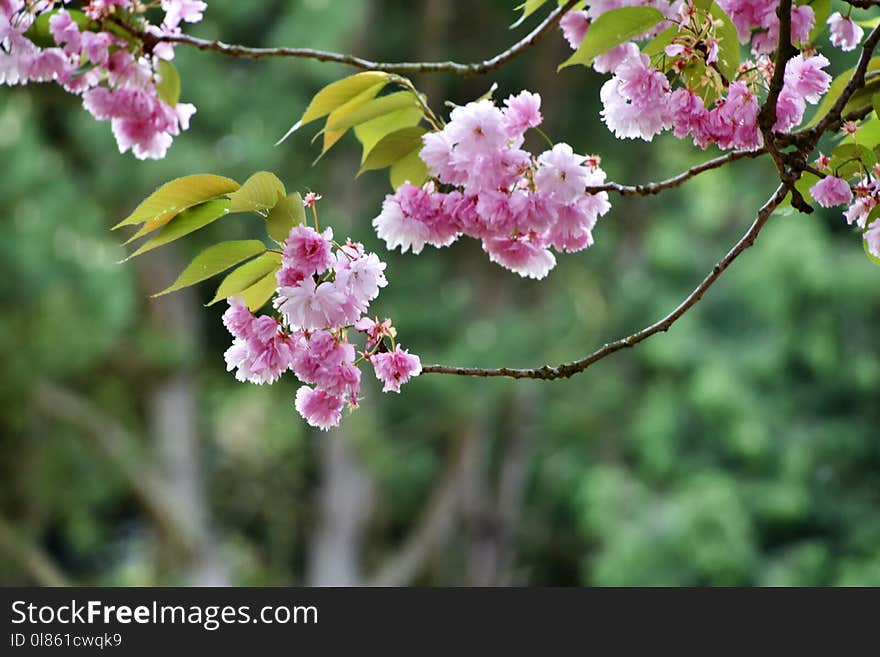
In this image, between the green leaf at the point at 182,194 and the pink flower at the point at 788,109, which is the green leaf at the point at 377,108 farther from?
the pink flower at the point at 788,109

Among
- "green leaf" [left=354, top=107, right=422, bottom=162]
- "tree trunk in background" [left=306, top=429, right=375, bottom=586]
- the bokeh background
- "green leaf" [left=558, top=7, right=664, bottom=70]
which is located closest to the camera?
"green leaf" [left=558, top=7, right=664, bottom=70]

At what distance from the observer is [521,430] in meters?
5.49

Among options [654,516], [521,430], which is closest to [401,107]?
[654,516]

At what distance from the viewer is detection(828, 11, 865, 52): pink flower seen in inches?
32.1

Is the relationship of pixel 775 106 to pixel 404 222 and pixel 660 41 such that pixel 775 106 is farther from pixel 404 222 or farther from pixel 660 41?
pixel 404 222

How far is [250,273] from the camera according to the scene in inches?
28.2

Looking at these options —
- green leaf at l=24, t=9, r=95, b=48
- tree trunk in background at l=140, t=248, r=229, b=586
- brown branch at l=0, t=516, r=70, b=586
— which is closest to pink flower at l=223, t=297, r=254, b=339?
green leaf at l=24, t=9, r=95, b=48

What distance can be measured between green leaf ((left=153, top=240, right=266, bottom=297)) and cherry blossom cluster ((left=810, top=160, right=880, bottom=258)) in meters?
0.36

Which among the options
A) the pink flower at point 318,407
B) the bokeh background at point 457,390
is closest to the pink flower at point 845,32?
the pink flower at point 318,407

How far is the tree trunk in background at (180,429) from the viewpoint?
4.73m

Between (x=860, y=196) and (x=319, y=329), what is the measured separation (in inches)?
14.4

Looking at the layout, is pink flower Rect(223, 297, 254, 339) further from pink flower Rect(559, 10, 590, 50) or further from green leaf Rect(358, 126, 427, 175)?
pink flower Rect(559, 10, 590, 50)

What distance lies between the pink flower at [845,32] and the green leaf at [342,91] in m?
0.32

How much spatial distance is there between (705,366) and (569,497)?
1.10 metres
